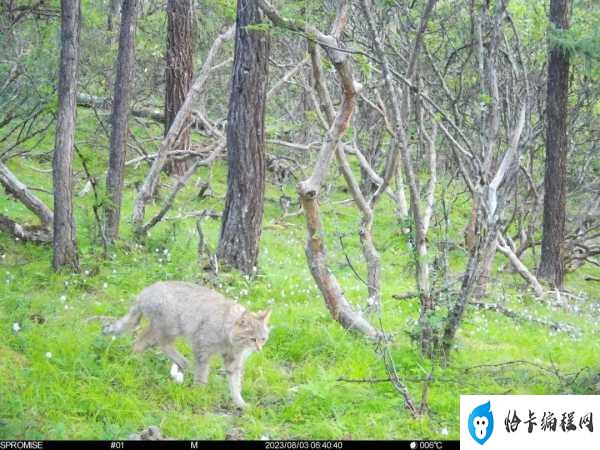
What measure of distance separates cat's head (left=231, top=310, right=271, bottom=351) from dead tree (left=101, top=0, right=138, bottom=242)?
232 inches

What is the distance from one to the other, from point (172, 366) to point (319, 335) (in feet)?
6.83

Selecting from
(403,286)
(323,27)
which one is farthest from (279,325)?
(323,27)

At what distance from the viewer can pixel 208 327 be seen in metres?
7.78

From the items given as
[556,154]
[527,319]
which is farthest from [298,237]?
[556,154]

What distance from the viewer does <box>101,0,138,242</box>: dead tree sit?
509 inches

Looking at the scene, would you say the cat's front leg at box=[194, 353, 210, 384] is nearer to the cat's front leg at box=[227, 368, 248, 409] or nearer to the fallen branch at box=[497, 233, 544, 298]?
the cat's front leg at box=[227, 368, 248, 409]

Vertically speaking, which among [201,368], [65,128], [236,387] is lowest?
[236,387]

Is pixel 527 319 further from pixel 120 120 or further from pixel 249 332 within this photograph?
pixel 120 120

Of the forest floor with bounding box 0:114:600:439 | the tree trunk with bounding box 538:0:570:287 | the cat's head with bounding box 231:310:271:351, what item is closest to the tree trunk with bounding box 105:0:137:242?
the forest floor with bounding box 0:114:600:439

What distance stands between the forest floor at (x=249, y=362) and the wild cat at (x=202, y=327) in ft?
0.68

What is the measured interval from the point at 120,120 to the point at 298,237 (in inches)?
232

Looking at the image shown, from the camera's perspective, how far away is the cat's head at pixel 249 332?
753cm

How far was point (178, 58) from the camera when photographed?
63.1 ft

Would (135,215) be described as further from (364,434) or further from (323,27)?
(364,434)
